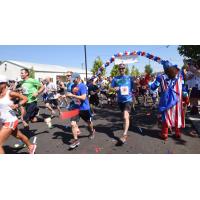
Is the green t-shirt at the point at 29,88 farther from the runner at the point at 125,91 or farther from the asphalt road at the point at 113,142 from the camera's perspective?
the runner at the point at 125,91

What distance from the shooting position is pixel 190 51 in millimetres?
9805

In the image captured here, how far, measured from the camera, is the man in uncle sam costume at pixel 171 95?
503 centimetres

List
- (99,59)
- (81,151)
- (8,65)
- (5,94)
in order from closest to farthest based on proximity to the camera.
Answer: (5,94) → (81,151) → (99,59) → (8,65)

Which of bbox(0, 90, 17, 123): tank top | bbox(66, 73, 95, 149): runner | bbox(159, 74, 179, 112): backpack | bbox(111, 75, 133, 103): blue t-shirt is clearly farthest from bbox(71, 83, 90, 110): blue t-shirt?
bbox(159, 74, 179, 112): backpack

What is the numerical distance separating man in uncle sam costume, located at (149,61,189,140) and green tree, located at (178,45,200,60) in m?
4.79

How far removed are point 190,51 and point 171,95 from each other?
5.71 metres

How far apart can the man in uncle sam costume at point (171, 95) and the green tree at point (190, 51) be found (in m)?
4.79

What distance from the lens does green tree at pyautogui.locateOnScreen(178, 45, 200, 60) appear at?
9.32m

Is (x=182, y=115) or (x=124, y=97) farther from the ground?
(x=124, y=97)

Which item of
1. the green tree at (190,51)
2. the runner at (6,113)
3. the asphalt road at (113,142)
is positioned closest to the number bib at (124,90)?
the asphalt road at (113,142)

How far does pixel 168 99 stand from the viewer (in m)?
5.13
